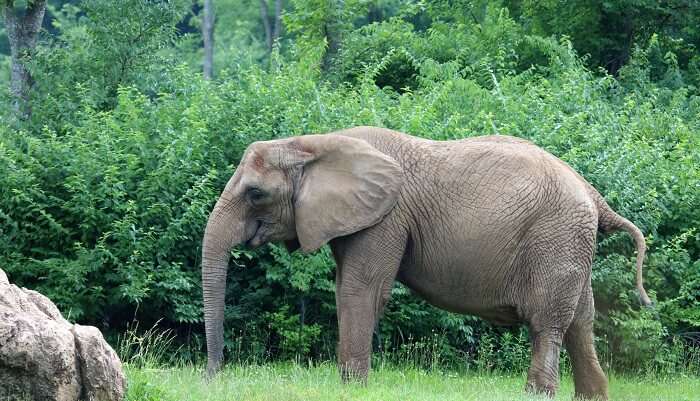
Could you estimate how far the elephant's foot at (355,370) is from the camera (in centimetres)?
1104

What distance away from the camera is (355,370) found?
36.3 feet

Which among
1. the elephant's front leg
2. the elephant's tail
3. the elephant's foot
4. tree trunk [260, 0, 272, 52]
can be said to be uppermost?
tree trunk [260, 0, 272, 52]

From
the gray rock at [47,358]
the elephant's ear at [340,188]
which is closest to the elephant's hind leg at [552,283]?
the elephant's ear at [340,188]

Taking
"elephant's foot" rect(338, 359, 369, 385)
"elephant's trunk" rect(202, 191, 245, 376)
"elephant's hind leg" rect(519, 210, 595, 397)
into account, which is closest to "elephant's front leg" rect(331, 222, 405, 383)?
"elephant's foot" rect(338, 359, 369, 385)

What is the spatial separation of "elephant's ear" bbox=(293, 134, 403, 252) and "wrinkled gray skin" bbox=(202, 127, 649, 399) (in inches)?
0.5

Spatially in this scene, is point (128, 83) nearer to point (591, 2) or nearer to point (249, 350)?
point (249, 350)

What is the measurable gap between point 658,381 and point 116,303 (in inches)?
242

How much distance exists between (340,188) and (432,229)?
92 centimetres

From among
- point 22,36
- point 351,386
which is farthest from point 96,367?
point 22,36

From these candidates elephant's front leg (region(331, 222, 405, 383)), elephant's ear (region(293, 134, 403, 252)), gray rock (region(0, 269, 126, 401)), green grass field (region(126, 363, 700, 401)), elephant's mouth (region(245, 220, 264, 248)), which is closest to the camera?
gray rock (region(0, 269, 126, 401))

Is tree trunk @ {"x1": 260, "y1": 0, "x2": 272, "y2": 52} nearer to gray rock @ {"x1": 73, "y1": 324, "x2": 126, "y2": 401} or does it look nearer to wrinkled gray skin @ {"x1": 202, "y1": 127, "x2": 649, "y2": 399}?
wrinkled gray skin @ {"x1": 202, "y1": 127, "x2": 649, "y2": 399}

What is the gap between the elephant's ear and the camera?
1121cm

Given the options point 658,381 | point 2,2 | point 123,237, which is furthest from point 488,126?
point 2,2

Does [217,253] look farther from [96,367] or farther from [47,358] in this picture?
[47,358]
